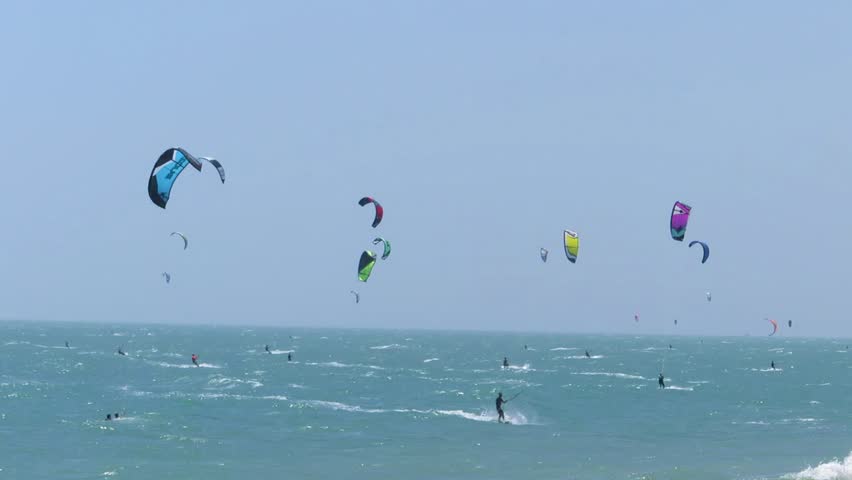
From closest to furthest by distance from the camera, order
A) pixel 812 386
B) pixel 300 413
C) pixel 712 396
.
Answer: pixel 300 413
pixel 712 396
pixel 812 386

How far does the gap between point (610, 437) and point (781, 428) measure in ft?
29.6

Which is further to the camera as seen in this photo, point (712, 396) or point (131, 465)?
point (712, 396)

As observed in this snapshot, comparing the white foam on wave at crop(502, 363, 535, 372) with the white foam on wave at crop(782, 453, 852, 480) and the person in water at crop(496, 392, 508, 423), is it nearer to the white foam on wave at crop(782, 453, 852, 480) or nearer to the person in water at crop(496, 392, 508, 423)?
the person in water at crop(496, 392, 508, 423)

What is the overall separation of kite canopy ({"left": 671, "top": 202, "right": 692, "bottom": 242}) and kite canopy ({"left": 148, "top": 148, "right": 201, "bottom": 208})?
23.2 metres

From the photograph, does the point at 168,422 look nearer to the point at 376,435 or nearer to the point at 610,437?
the point at 376,435

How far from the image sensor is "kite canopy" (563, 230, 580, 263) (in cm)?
5247

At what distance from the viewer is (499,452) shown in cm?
4012

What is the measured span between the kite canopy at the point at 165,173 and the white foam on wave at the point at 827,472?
20590 millimetres

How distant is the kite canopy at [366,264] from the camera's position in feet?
169

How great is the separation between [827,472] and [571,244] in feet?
65.9

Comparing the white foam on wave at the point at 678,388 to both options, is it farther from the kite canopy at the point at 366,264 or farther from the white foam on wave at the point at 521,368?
the kite canopy at the point at 366,264

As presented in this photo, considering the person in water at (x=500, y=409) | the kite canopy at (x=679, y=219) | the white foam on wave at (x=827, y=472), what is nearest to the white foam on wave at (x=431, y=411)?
the person in water at (x=500, y=409)

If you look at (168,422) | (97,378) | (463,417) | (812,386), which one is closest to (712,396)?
(812,386)

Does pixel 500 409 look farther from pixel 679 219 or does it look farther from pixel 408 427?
pixel 679 219
